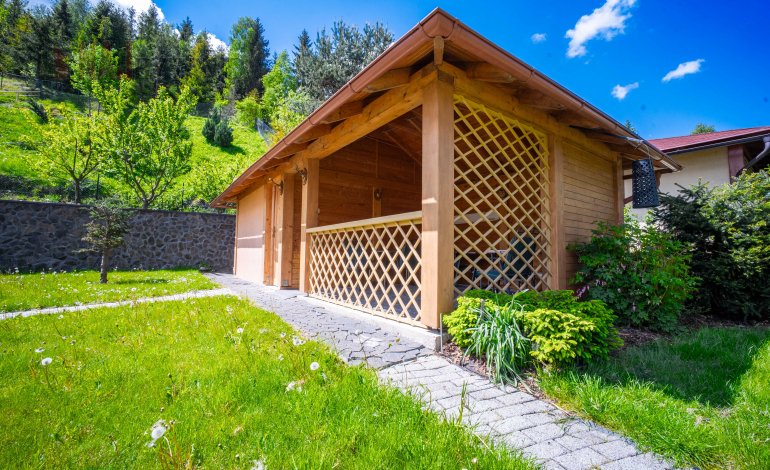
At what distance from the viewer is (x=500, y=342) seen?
7.82 feet

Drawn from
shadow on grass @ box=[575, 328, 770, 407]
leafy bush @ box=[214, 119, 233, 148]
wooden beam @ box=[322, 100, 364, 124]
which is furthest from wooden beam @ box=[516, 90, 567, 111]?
leafy bush @ box=[214, 119, 233, 148]

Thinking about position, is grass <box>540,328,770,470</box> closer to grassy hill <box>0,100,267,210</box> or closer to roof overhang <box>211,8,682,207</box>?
roof overhang <box>211,8,682,207</box>

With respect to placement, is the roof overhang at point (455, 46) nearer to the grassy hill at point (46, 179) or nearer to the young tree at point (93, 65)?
the grassy hill at point (46, 179)

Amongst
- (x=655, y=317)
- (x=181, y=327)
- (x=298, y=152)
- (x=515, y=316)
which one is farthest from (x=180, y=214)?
(x=655, y=317)

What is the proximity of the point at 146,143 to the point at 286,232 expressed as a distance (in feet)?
38.3

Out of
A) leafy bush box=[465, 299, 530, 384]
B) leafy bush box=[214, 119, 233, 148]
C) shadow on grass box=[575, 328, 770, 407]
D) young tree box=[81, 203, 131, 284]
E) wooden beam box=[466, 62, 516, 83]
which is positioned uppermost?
leafy bush box=[214, 119, 233, 148]

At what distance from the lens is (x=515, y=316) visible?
2.53m

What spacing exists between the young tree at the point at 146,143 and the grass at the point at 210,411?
1357cm

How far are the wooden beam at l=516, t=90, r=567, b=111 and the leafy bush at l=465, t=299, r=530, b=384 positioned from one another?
7.93 feet

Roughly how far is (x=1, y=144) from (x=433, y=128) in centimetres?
2149

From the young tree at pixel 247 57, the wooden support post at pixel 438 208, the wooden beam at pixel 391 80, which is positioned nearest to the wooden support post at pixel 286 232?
the wooden beam at pixel 391 80

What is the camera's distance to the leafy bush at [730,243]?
4316 millimetres

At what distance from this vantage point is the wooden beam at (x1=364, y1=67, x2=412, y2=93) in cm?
327

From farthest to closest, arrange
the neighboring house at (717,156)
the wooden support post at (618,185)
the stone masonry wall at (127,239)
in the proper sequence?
the stone masonry wall at (127,239)
the neighboring house at (717,156)
the wooden support post at (618,185)
